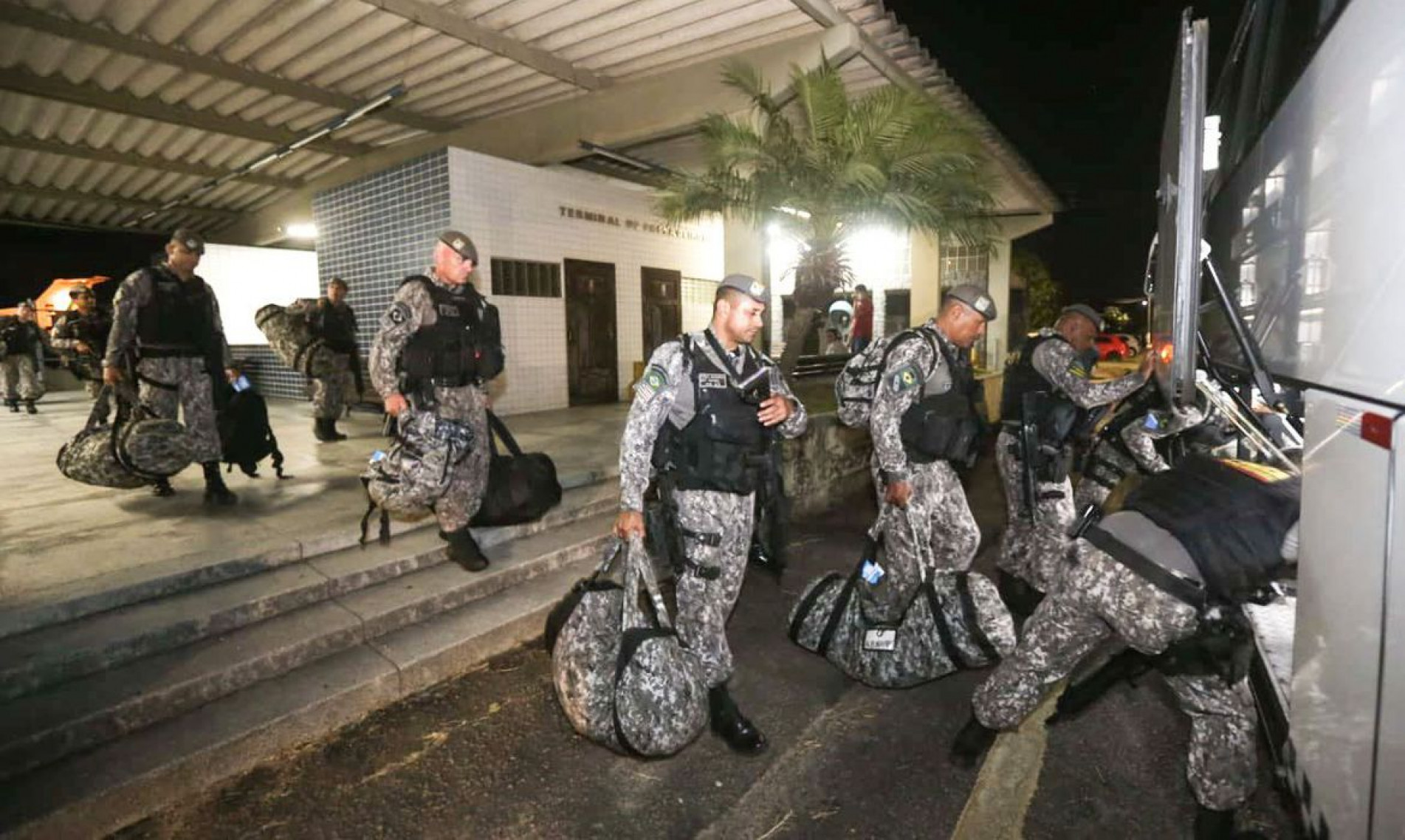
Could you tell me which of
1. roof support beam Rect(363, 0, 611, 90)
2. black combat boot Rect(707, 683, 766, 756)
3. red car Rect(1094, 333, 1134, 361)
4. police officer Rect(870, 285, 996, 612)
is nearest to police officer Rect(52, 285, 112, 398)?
roof support beam Rect(363, 0, 611, 90)

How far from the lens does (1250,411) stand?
266cm

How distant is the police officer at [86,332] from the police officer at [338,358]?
6.06ft

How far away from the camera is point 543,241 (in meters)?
9.81

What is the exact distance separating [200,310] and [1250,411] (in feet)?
21.0

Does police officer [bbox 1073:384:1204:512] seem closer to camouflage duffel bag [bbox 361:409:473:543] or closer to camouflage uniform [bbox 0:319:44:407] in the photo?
camouflage duffel bag [bbox 361:409:473:543]

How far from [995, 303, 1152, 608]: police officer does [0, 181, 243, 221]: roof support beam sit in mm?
16674

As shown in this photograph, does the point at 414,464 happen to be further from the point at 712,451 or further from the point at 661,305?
the point at 661,305

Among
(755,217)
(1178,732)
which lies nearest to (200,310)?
(755,217)

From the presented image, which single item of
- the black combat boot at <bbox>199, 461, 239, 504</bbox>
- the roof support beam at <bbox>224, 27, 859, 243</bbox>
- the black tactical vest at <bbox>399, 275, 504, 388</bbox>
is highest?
the roof support beam at <bbox>224, 27, 859, 243</bbox>

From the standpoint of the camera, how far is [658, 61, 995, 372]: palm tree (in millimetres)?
6758

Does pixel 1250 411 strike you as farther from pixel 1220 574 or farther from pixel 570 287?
pixel 570 287

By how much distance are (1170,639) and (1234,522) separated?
421 mm

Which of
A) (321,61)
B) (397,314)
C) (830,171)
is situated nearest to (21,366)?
(321,61)

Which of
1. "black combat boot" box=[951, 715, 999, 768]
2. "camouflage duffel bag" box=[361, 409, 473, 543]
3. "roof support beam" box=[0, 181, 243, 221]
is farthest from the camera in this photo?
"roof support beam" box=[0, 181, 243, 221]
